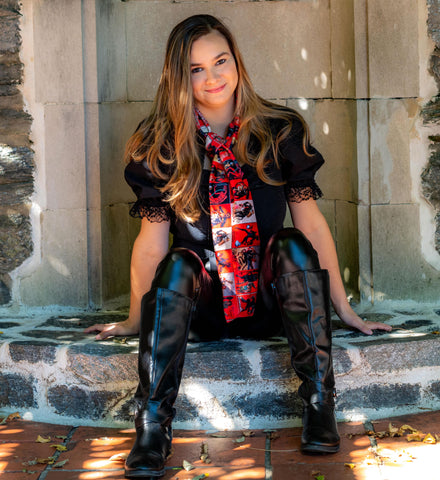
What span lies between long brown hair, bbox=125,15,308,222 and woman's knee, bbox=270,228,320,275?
0.39m

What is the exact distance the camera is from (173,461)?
8.64ft

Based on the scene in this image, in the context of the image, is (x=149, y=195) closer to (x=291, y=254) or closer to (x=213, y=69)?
(x=213, y=69)

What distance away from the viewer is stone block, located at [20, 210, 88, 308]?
3.69m

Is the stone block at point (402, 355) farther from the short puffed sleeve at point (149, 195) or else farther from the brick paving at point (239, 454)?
the short puffed sleeve at point (149, 195)

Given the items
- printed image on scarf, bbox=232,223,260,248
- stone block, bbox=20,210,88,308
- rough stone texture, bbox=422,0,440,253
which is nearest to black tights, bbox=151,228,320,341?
printed image on scarf, bbox=232,223,260,248

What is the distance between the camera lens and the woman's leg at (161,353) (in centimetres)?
254

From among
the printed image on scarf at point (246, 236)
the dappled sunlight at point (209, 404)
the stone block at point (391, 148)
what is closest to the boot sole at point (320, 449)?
the dappled sunlight at point (209, 404)

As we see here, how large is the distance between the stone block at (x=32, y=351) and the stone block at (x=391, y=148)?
5.54 ft

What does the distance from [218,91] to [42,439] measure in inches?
59.8

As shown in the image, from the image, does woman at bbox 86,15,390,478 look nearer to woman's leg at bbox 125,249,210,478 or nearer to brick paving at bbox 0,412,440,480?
woman's leg at bbox 125,249,210,478

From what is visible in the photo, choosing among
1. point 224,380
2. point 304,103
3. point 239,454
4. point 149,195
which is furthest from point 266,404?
point 304,103

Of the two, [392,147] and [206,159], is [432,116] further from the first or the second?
[206,159]

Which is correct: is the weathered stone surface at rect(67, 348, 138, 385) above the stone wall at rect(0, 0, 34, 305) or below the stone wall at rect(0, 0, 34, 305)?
below

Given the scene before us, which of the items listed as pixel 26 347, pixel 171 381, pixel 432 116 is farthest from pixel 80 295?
pixel 432 116
